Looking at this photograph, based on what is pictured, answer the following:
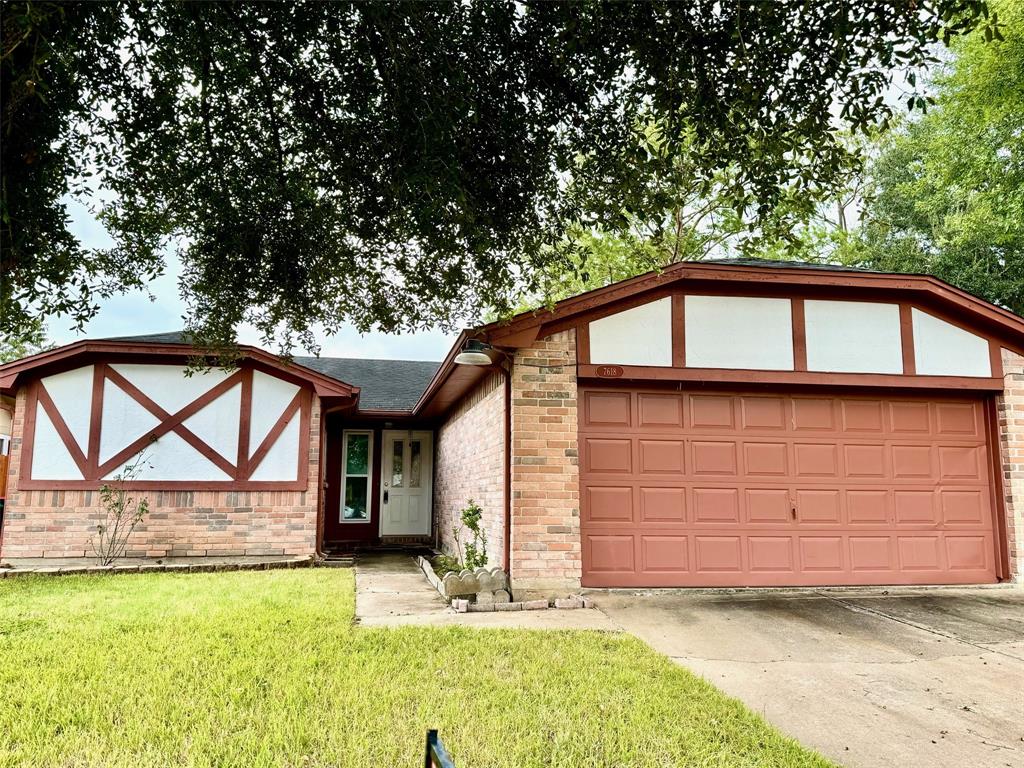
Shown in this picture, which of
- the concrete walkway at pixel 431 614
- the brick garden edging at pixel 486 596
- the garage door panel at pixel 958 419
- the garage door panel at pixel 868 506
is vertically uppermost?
the garage door panel at pixel 958 419

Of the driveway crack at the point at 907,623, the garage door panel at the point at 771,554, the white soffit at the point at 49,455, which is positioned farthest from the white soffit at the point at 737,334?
the white soffit at the point at 49,455

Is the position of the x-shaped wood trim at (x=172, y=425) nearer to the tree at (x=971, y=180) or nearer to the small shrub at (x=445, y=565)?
the small shrub at (x=445, y=565)

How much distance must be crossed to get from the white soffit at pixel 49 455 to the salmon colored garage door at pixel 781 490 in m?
8.00

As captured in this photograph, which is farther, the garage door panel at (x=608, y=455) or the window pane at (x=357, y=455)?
the window pane at (x=357, y=455)

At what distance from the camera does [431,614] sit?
21.3ft

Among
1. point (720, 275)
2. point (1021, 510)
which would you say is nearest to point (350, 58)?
point (720, 275)

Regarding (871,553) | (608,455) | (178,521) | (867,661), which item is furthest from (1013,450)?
(178,521)

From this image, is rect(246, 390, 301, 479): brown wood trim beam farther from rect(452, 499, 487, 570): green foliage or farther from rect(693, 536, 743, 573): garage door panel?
rect(693, 536, 743, 573): garage door panel

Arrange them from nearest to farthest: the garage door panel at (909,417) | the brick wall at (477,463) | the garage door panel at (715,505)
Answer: the garage door panel at (715,505) < the brick wall at (477,463) < the garage door panel at (909,417)

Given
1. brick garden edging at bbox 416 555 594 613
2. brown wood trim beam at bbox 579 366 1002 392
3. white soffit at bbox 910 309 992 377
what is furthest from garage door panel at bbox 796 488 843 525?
brick garden edging at bbox 416 555 594 613

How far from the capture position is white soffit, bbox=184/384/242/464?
10703 millimetres

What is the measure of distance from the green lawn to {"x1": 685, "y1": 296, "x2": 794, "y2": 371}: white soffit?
377 centimetres

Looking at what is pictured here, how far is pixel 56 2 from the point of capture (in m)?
2.76

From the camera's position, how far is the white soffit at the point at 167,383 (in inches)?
417
